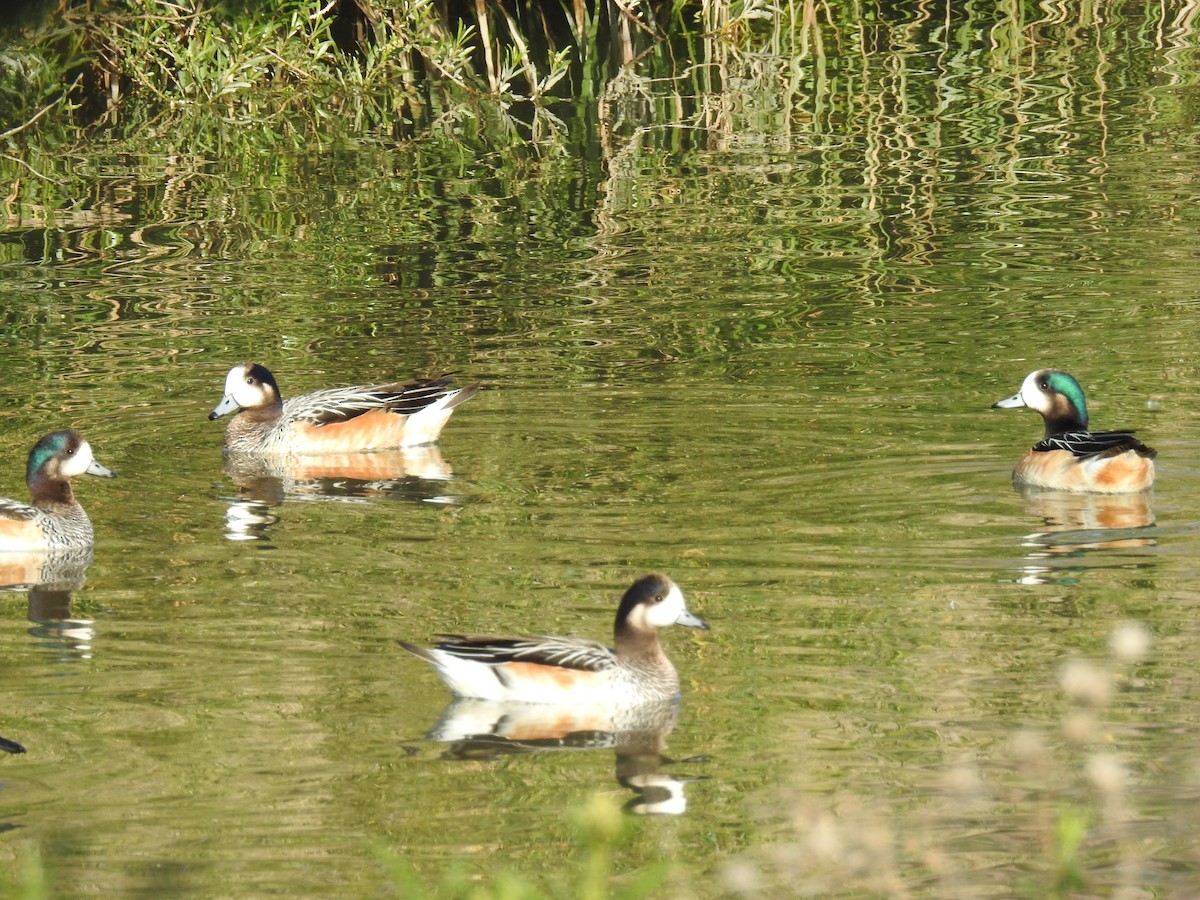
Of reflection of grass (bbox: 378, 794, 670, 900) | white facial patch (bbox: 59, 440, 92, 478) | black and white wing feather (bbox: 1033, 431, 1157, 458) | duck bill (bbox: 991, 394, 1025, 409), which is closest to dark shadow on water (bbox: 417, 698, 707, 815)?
reflection of grass (bbox: 378, 794, 670, 900)

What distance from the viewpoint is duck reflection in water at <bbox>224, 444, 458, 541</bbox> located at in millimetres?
12070

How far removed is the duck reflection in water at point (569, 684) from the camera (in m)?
8.30

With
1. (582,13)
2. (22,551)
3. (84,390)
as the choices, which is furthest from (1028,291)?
(582,13)

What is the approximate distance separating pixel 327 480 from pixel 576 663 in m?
5.10

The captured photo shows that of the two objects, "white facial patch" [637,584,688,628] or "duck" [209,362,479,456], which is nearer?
"white facial patch" [637,584,688,628]

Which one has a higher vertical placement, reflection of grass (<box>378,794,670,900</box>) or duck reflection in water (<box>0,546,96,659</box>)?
reflection of grass (<box>378,794,670,900</box>)

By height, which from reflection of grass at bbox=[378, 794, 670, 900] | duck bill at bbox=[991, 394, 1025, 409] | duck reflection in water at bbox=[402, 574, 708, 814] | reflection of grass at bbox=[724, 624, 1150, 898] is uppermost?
duck bill at bbox=[991, 394, 1025, 409]

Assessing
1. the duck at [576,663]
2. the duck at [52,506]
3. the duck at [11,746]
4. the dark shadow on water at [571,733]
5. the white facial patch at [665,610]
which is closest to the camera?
the duck at [11,746]

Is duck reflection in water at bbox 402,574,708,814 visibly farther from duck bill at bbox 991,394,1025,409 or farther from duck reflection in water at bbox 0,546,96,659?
duck bill at bbox 991,394,1025,409

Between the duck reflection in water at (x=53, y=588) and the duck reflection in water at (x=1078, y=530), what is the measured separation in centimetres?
432

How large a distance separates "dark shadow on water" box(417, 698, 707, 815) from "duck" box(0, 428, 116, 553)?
137 inches

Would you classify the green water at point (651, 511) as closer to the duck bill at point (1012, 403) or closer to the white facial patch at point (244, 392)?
the duck bill at point (1012, 403)

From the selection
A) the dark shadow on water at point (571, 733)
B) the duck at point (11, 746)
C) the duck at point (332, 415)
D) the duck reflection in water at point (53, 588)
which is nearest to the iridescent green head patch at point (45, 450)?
the duck reflection in water at point (53, 588)

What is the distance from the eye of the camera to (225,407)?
1388cm
